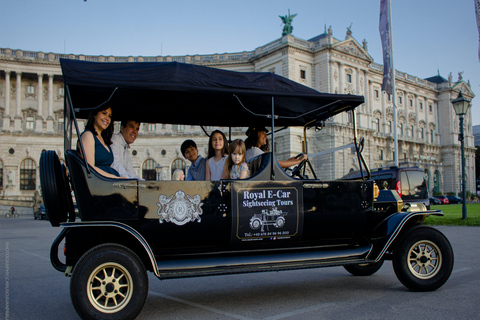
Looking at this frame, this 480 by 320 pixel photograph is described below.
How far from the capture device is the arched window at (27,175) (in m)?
53.2

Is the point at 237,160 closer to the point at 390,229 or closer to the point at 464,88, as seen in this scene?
the point at 390,229

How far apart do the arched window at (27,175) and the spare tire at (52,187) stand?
178 ft

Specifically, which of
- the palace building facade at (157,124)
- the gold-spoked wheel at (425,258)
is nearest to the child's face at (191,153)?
the gold-spoked wheel at (425,258)

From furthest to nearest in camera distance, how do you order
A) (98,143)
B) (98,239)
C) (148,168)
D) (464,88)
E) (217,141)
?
1. (464,88)
2. (148,168)
3. (217,141)
4. (98,143)
5. (98,239)

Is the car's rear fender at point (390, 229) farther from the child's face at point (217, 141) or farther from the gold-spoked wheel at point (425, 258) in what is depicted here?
the child's face at point (217, 141)

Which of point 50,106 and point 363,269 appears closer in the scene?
point 363,269

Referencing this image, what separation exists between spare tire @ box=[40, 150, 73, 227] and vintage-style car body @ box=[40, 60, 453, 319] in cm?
1

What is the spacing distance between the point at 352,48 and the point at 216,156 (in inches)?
2354

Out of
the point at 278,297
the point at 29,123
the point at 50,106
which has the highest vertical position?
the point at 50,106

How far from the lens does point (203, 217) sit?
4.91 meters

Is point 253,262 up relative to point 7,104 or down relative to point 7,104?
down

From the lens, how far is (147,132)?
A: 2248 inches

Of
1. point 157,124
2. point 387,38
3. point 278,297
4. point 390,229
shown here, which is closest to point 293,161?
point 390,229

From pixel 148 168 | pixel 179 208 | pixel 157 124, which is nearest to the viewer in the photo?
pixel 179 208
